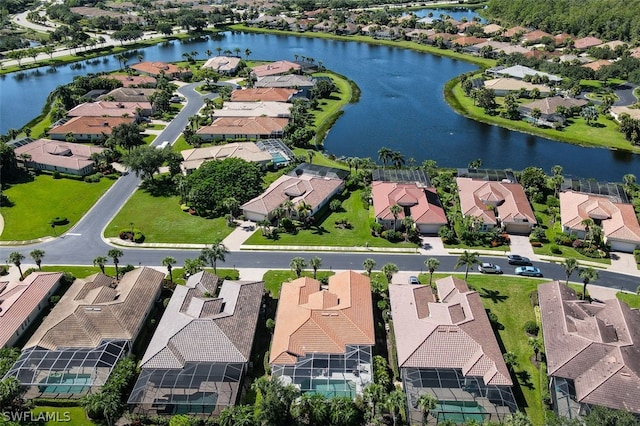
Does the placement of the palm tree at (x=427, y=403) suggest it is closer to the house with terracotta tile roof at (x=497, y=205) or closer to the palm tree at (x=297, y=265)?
the palm tree at (x=297, y=265)

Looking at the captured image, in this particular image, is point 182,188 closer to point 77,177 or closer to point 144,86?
point 77,177

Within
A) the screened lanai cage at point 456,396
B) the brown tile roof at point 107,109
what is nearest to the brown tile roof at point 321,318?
the screened lanai cage at point 456,396

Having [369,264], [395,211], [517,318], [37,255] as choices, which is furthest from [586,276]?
[37,255]

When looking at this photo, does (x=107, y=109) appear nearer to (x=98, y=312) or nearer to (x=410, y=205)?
(x=98, y=312)

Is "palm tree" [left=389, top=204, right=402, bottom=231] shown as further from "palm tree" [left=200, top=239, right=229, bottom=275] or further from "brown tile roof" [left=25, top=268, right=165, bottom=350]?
"brown tile roof" [left=25, top=268, right=165, bottom=350]

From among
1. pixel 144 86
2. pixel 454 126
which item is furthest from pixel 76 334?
pixel 144 86

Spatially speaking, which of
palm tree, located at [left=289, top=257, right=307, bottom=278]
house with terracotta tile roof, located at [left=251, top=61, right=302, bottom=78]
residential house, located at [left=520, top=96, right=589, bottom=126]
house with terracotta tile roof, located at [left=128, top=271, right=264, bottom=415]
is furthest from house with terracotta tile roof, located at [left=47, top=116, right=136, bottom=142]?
residential house, located at [left=520, top=96, right=589, bottom=126]
